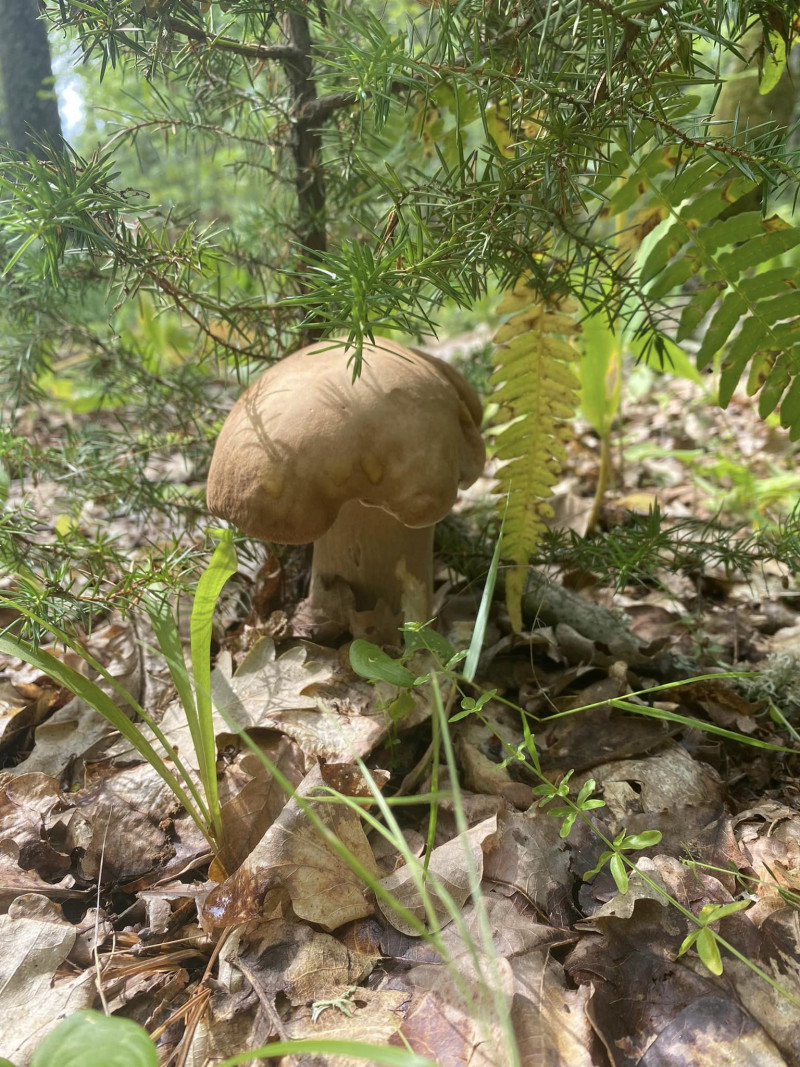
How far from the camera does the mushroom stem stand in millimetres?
2037

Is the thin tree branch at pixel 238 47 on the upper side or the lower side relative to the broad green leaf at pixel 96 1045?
upper

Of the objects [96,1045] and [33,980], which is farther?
[33,980]

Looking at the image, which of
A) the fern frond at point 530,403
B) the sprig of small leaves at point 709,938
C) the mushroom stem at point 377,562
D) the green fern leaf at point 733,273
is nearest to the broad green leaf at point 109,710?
the mushroom stem at point 377,562

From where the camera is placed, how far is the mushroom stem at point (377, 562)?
2.04 metres

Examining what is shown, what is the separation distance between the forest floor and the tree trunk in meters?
1.49

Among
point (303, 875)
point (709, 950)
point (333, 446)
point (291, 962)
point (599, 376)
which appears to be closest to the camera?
point (709, 950)

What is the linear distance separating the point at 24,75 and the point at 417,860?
248 centimetres

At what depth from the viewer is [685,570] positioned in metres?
2.27

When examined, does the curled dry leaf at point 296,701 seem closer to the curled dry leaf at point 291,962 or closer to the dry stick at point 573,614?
the curled dry leaf at point 291,962

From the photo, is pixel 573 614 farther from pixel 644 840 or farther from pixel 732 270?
pixel 732 270

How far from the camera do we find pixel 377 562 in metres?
2.06

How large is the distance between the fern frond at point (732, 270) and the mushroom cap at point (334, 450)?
76cm

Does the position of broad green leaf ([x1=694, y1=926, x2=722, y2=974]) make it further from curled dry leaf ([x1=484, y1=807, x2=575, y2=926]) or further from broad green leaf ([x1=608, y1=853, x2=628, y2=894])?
curled dry leaf ([x1=484, y1=807, x2=575, y2=926])

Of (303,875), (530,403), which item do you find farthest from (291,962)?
(530,403)
